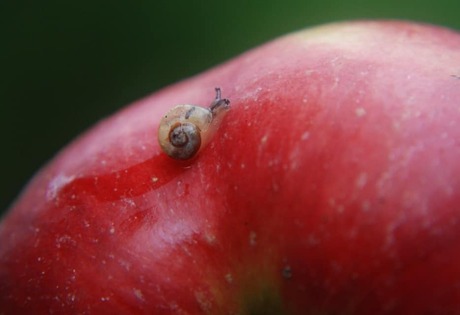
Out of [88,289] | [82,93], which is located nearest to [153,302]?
[88,289]

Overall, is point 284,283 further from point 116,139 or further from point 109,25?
point 109,25

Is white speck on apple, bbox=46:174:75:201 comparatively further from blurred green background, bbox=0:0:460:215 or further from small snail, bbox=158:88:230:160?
blurred green background, bbox=0:0:460:215

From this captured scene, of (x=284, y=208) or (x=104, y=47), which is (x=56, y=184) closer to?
(x=284, y=208)

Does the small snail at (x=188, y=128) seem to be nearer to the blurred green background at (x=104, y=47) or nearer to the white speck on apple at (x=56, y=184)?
the white speck on apple at (x=56, y=184)

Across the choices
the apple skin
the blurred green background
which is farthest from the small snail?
the blurred green background

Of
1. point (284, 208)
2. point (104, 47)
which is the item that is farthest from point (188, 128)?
point (104, 47)

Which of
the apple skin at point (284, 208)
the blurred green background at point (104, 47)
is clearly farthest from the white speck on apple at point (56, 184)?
the blurred green background at point (104, 47)

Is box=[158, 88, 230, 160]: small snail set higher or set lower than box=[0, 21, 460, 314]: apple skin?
higher
